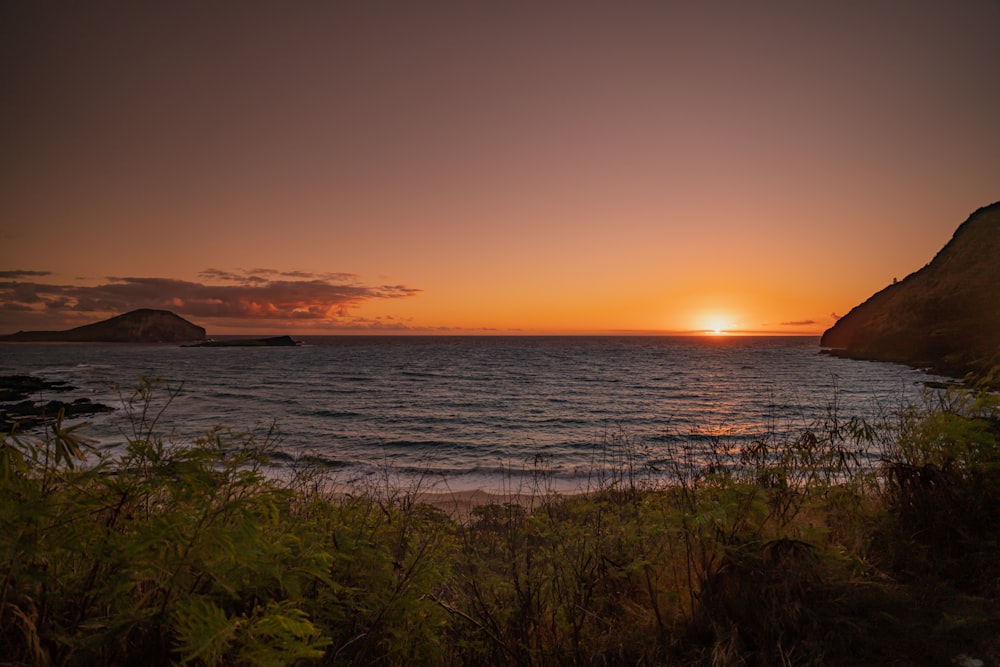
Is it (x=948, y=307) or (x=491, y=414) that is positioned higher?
(x=948, y=307)

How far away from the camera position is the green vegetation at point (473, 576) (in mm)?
2264

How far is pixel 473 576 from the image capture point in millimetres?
4469

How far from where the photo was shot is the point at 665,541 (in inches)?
201

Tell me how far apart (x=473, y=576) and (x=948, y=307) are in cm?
9307

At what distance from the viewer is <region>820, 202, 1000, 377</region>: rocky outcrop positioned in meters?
63.5

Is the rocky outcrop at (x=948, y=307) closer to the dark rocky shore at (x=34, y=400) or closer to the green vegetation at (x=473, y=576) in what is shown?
the green vegetation at (x=473, y=576)

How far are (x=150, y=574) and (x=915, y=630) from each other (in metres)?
5.27

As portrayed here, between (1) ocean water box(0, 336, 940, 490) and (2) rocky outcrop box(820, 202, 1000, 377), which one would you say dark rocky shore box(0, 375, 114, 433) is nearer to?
(1) ocean water box(0, 336, 940, 490)

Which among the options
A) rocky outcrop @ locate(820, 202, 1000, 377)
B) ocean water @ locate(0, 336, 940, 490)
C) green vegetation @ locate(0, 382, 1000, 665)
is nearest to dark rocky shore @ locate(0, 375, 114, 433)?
ocean water @ locate(0, 336, 940, 490)

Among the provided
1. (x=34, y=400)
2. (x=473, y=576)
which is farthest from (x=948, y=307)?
(x=34, y=400)

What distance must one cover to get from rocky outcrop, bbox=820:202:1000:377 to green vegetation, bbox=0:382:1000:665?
2545 inches

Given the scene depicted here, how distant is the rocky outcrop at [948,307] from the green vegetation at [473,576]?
64.6 m

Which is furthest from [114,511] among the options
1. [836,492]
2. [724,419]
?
[724,419]

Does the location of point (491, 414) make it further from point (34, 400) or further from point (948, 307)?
point (948, 307)
